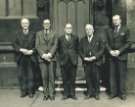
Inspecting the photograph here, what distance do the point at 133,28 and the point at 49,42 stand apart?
2194 millimetres

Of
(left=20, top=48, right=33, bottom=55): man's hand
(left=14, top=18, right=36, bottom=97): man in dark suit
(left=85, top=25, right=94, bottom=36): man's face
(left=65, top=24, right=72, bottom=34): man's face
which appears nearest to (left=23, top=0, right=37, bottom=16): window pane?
(left=14, top=18, right=36, bottom=97): man in dark suit

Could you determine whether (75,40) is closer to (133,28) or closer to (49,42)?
(49,42)

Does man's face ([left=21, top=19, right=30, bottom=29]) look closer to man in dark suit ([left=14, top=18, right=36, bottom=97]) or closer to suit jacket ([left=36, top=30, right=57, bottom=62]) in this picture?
man in dark suit ([left=14, top=18, right=36, bottom=97])

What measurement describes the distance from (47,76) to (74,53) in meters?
0.82

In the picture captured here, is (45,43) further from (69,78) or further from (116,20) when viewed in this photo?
(116,20)

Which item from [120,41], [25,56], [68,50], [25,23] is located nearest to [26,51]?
[25,56]

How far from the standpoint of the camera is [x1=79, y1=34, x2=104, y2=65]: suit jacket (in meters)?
12.8

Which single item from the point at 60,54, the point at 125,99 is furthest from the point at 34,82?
the point at 125,99

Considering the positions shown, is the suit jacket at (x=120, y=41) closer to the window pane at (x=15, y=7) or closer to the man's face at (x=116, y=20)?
the man's face at (x=116, y=20)

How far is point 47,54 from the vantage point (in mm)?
12789

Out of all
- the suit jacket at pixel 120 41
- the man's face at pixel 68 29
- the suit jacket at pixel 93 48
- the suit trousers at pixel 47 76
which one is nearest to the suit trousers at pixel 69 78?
the suit trousers at pixel 47 76

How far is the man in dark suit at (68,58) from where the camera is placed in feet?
A: 42.2

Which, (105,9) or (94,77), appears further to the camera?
(105,9)

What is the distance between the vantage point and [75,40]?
509 inches
